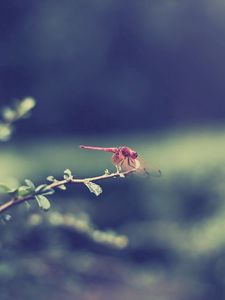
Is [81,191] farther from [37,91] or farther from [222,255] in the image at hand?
[222,255]

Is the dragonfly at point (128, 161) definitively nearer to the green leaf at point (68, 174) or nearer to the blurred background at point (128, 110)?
the green leaf at point (68, 174)

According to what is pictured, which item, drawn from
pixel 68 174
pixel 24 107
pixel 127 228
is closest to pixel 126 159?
pixel 68 174

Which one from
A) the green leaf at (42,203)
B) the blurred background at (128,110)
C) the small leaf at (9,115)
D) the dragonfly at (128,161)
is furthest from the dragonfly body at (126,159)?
the blurred background at (128,110)

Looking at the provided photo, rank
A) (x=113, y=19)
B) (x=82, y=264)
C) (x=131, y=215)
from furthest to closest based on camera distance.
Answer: (x=113, y=19), (x=131, y=215), (x=82, y=264)

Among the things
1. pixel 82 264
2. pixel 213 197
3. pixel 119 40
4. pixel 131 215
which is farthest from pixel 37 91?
pixel 82 264

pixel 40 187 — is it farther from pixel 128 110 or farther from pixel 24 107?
pixel 128 110

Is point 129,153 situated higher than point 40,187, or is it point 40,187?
point 129,153
